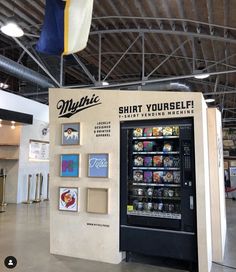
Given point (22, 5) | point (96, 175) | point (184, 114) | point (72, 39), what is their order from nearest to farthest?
1. point (72, 39)
2. point (184, 114)
3. point (96, 175)
4. point (22, 5)

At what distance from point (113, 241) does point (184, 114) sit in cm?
220

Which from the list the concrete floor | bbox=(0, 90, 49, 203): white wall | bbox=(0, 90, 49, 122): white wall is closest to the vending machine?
the concrete floor

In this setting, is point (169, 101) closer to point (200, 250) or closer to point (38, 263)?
point (200, 250)

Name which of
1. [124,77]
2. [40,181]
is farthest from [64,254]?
[124,77]

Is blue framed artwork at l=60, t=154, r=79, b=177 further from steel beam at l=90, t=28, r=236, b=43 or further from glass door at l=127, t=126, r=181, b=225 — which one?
steel beam at l=90, t=28, r=236, b=43

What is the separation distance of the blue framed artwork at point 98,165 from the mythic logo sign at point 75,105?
819mm

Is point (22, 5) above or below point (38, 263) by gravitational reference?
above

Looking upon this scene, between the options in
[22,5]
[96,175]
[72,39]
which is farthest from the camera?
[22,5]

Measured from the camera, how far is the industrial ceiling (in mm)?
6133

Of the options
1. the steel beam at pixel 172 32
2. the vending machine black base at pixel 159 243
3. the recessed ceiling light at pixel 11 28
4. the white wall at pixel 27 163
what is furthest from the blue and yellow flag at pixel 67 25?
the white wall at pixel 27 163

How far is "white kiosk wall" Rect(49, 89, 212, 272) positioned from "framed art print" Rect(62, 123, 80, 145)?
67 millimetres

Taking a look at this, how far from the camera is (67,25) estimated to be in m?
3.37

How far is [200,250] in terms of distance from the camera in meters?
3.94

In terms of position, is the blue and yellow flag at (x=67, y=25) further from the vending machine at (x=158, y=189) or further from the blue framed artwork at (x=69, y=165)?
the blue framed artwork at (x=69, y=165)
